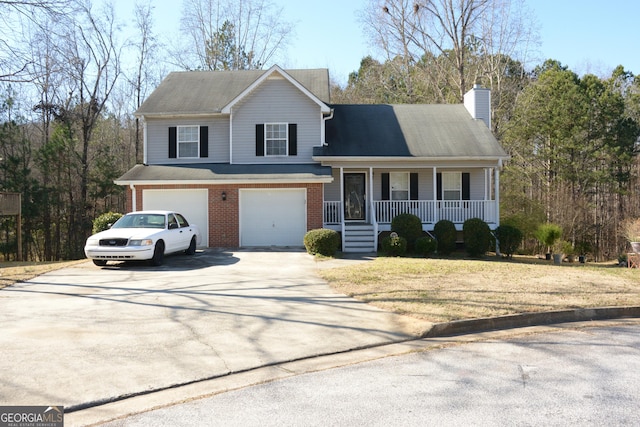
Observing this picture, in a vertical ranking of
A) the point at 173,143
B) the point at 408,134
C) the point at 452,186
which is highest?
the point at 408,134

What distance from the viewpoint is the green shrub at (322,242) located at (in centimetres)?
1716

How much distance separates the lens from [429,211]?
2102 centimetres

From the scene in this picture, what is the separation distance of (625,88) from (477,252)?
25243mm

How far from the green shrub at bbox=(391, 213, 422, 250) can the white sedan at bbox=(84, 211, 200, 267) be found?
7.53 m

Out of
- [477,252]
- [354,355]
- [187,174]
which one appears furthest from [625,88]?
[354,355]

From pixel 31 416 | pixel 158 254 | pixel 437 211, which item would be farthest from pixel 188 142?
pixel 31 416

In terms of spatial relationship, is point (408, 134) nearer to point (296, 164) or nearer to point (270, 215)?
point (296, 164)

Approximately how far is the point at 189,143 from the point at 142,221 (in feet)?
22.8

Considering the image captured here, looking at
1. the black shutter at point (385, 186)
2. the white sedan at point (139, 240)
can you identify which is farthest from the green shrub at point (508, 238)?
the white sedan at point (139, 240)

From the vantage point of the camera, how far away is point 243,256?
16.8 m

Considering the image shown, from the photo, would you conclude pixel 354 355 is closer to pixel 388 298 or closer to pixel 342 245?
pixel 388 298

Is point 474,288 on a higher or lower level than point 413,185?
lower

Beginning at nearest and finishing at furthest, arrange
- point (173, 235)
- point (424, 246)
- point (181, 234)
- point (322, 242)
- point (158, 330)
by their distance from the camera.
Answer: point (158, 330) < point (173, 235) < point (181, 234) < point (322, 242) < point (424, 246)

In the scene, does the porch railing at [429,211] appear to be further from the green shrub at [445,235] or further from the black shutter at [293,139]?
the black shutter at [293,139]
